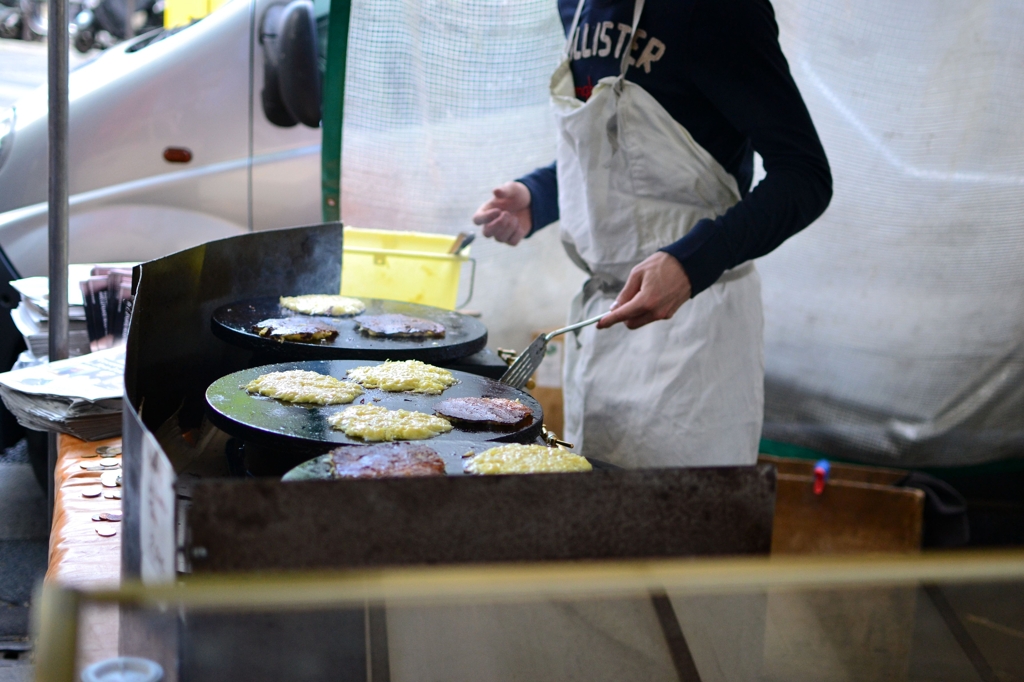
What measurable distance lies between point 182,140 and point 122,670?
3325mm

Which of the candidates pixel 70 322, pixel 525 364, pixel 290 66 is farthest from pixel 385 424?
pixel 290 66

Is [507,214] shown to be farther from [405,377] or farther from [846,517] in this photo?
[846,517]

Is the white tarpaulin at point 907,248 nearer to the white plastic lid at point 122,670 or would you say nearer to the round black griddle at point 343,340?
the round black griddle at point 343,340

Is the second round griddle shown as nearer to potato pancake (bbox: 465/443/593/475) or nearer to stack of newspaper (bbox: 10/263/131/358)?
potato pancake (bbox: 465/443/593/475)

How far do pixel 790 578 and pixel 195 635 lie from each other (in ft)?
1.65

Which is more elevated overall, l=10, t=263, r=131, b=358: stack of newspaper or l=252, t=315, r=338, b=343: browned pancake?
l=252, t=315, r=338, b=343: browned pancake

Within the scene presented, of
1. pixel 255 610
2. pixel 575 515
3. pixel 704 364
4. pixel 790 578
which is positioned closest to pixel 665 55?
pixel 704 364

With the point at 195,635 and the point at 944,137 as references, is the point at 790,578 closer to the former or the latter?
the point at 195,635

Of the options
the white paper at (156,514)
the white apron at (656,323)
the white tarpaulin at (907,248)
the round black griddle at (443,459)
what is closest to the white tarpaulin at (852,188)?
the white tarpaulin at (907,248)

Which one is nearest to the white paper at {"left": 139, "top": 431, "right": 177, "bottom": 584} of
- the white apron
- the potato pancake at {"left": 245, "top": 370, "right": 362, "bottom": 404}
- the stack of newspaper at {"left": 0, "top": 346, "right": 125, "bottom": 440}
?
the potato pancake at {"left": 245, "top": 370, "right": 362, "bottom": 404}

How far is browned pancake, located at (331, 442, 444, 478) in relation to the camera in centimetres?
114

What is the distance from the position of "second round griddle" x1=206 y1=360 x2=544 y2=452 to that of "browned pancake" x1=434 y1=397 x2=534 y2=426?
0.01 m

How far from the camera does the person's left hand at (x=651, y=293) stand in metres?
1.75

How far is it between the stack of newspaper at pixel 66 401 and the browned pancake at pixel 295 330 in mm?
323
